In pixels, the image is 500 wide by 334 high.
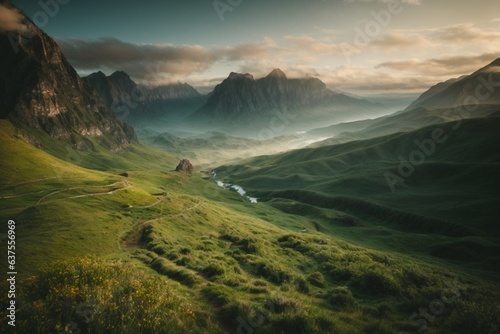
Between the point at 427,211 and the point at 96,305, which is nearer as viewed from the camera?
the point at 96,305

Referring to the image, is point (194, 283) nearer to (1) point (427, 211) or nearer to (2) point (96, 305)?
(2) point (96, 305)

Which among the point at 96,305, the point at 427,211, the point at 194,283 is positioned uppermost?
the point at 96,305

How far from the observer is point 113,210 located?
58188mm

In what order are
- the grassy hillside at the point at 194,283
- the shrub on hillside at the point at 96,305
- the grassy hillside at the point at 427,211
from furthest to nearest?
the grassy hillside at the point at 427,211
the grassy hillside at the point at 194,283
the shrub on hillside at the point at 96,305

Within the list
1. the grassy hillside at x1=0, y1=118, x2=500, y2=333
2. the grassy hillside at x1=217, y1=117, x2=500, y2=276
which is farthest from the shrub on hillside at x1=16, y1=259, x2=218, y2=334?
the grassy hillside at x1=217, y1=117, x2=500, y2=276

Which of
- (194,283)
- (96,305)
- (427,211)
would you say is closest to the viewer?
(96,305)

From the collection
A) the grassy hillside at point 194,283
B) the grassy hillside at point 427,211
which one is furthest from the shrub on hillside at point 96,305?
the grassy hillside at point 427,211

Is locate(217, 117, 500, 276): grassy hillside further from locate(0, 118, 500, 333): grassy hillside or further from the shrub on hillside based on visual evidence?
the shrub on hillside

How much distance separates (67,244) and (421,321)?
129ft

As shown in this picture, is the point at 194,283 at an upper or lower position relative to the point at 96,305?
lower

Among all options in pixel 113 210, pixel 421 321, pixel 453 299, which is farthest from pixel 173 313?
pixel 113 210

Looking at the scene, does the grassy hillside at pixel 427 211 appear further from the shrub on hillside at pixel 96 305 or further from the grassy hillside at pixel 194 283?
the shrub on hillside at pixel 96 305

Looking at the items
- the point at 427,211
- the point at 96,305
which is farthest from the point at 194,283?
the point at 427,211

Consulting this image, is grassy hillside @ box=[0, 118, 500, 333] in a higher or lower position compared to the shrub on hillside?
lower
